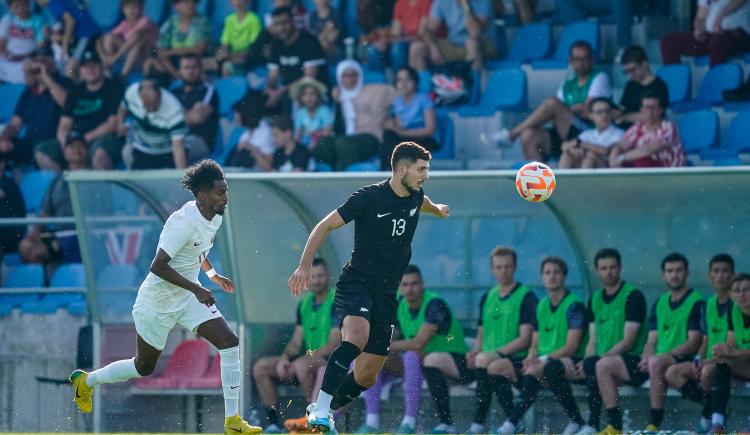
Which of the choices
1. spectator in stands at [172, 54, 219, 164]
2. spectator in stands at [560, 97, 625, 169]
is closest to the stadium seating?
spectator in stands at [172, 54, 219, 164]

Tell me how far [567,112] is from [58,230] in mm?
5622

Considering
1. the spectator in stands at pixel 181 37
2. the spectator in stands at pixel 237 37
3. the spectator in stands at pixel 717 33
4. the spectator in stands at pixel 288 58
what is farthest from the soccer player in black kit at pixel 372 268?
the spectator in stands at pixel 181 37

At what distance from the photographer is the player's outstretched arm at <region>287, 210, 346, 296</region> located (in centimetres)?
803

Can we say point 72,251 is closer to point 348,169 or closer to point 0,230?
point 0,230

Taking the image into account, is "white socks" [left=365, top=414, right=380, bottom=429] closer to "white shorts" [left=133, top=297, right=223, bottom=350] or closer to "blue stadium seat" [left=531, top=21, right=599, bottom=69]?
"white shorts" [left=133, top=297, right=223, bottom=350]

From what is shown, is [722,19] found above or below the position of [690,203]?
above

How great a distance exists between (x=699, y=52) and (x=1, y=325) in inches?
314

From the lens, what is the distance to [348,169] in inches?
539

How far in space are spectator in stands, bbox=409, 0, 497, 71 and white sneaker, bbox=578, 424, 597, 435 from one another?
5.48 meters

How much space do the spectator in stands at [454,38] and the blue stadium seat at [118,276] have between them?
4488 millimetres

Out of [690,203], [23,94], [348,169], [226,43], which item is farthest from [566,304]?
[23,94]

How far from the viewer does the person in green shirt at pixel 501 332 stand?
11.1 meters

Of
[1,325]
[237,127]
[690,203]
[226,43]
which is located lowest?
[1,325]

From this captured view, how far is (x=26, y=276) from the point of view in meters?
14.5
